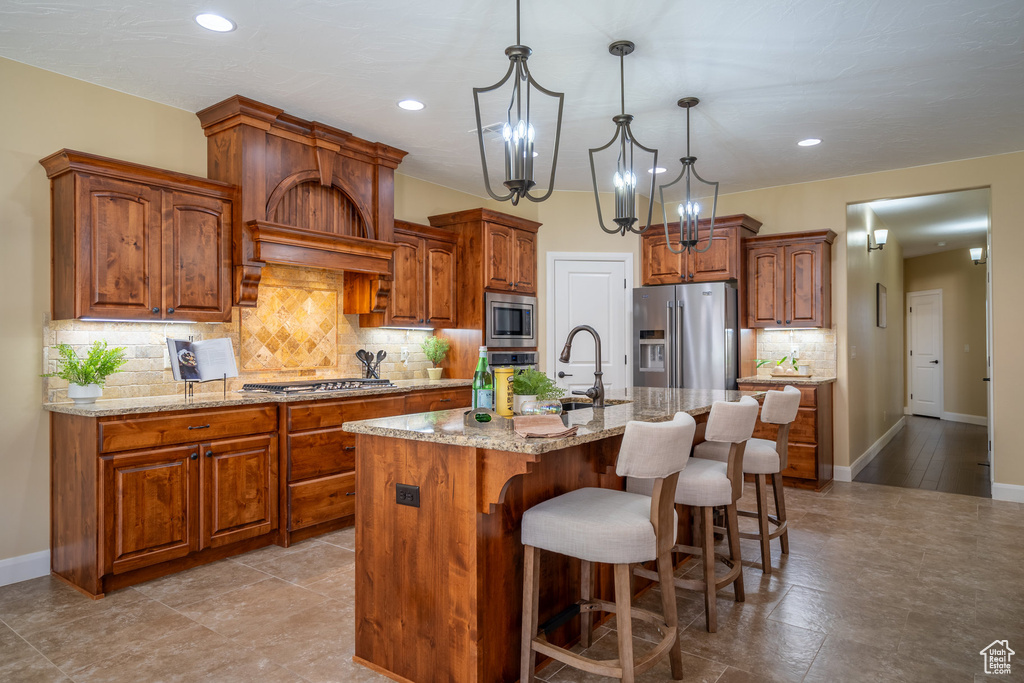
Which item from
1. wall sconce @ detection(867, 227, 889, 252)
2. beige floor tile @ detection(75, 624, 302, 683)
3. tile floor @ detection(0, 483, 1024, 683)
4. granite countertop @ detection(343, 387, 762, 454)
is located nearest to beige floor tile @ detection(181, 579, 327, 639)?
tile floor @ detection(0, 483, 1024, 683)

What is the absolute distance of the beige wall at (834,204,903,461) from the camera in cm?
576

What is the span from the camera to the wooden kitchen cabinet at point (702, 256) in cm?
566

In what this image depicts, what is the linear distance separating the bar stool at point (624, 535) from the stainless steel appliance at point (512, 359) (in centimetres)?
324

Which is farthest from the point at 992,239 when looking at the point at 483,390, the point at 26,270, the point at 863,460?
the point at 26,270

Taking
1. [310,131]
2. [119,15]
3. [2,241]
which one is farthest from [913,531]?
[2,241]

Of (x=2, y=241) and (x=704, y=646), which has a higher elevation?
(x=2, y=241)

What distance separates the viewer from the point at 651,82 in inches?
140

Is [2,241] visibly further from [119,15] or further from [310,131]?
[310,131]

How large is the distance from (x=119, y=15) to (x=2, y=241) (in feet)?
4.50

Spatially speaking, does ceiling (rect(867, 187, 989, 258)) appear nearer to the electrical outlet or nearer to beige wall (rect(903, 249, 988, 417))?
beige wall (rect(903, 249, 988, 417))

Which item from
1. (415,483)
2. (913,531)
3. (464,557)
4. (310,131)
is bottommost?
(913,531)

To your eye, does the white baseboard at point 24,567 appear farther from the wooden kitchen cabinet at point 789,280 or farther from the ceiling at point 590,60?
the wooden kitchen cabinet at point 789,280

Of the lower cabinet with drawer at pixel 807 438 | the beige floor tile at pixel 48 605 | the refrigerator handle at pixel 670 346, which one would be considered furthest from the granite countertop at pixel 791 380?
the beige floor tile at pixel 48 605

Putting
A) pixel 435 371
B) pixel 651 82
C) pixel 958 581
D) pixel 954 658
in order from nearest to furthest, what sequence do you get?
pixel 954 658
pixel 958 581
pixel 651 82
pixel 435 371
